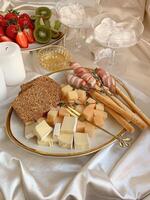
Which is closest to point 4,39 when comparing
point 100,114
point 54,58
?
point 54,58

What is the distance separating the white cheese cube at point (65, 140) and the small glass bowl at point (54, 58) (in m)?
0.31

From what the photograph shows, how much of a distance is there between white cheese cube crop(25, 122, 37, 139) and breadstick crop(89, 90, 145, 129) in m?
0.15

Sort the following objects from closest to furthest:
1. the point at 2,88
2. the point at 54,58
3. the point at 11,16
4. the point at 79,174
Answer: the point at 79,174
the point at 2,88
the point at 54,58
the point at 11,16

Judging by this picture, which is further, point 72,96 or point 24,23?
point 24,23

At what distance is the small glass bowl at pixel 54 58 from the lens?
3.11 ft

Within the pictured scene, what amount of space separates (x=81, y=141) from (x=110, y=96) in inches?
5.6

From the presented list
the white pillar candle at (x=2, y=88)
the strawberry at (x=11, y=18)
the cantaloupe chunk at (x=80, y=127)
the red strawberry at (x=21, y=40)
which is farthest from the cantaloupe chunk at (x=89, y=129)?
the strawberry at (x=11, y=18)

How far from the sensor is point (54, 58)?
0.98 metres

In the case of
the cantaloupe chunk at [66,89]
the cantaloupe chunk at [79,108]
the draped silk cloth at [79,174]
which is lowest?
the draped silk cloth at [79,174]

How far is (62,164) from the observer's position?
687mm

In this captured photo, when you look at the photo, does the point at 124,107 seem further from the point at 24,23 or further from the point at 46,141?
the point at 24,23

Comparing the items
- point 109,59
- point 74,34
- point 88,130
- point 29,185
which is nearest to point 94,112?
point 88,130

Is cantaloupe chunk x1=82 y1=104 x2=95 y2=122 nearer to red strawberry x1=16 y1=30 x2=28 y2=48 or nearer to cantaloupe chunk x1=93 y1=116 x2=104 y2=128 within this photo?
cantaloupe chunk x1=93 y1=116 x2=104 y2=128

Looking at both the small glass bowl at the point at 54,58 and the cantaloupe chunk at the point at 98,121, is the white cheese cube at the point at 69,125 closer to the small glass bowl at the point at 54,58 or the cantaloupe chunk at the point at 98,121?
the cantaloupe chunk at the point at 98,121
